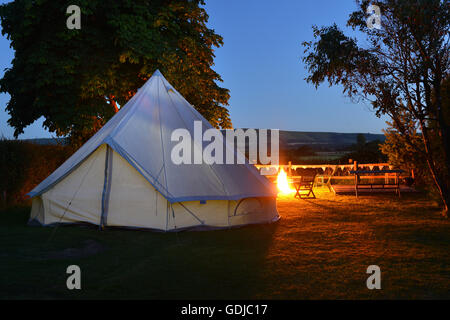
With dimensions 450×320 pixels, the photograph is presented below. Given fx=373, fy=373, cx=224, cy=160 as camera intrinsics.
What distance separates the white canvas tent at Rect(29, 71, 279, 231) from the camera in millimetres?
7086

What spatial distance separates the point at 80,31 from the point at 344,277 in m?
11.5

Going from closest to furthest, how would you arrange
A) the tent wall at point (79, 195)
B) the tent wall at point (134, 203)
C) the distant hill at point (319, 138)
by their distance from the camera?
A: 1. the tent wall at point (134, 203)
2. the tent wall at point (79, 195)
3. the distant hill at point (319, 138)

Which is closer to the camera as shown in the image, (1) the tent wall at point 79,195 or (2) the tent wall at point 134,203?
(2) the tent wall at point 134,203

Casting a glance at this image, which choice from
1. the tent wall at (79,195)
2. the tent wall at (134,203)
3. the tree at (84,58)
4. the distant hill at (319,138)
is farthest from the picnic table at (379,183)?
the distant hill at (319,138)

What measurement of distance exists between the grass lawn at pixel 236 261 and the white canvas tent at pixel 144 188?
0.36m

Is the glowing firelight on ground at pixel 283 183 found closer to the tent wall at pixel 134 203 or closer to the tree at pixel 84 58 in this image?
the tree at pixel 84 58

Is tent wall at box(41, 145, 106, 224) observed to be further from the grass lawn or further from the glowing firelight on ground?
the glowing firelight on ground

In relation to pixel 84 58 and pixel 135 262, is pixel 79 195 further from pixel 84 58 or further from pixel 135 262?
pixel 84 58

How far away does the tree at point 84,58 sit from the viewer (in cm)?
1179

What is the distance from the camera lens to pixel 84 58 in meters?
12.2

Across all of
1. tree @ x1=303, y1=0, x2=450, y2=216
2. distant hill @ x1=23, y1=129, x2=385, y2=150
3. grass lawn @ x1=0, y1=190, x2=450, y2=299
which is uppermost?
distant hill @ x1=23, y1=129, x2=385, y2=150

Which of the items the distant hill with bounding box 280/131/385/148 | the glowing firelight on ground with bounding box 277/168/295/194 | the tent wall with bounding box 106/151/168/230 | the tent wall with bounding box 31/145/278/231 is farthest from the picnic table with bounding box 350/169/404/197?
the distant hill with bounding box 280/131/385/148

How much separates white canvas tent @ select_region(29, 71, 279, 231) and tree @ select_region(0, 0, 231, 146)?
472cm
